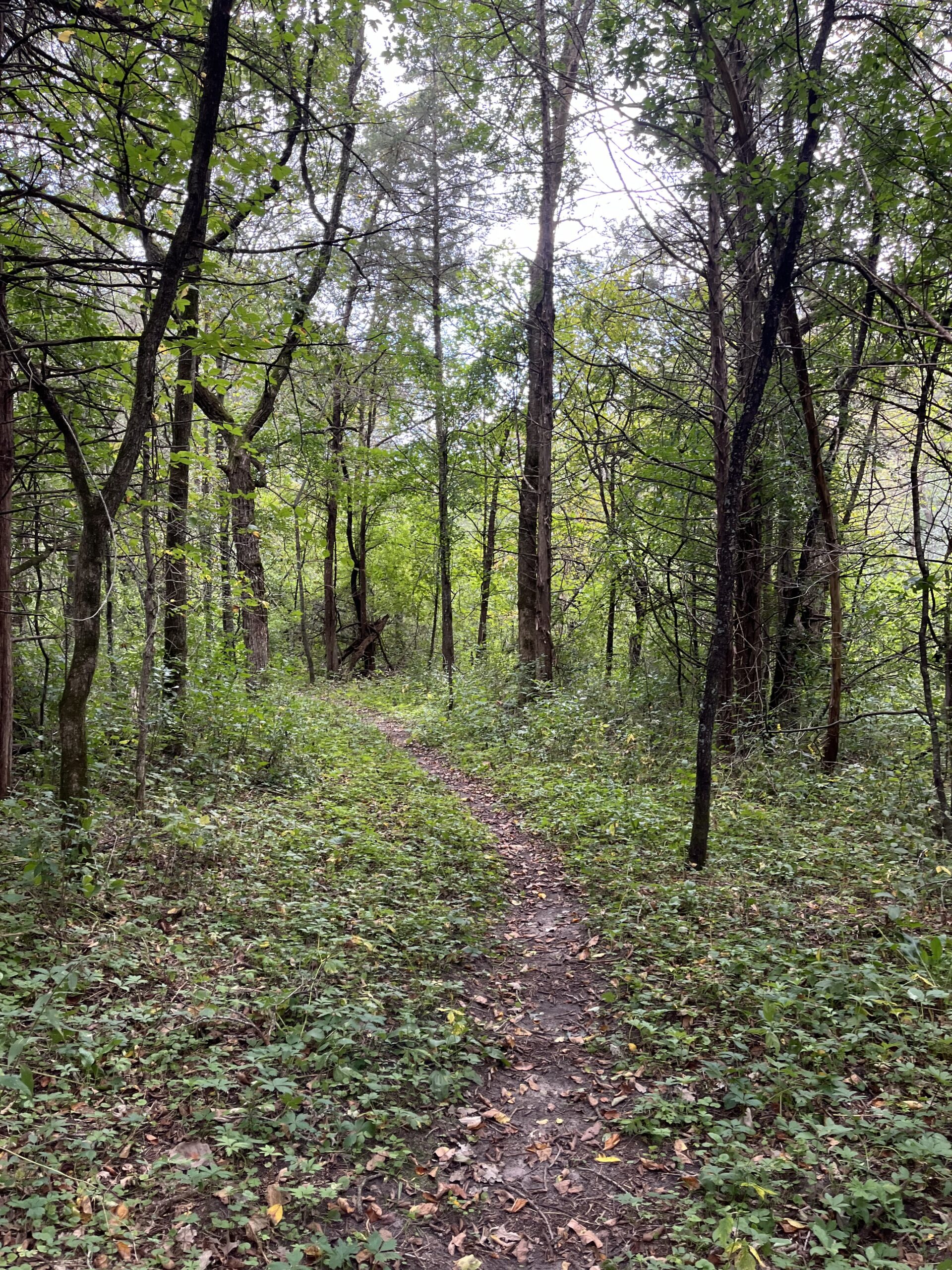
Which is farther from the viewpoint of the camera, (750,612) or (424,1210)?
(750,612)

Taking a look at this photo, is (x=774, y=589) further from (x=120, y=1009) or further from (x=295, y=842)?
(x=120, y=1009)

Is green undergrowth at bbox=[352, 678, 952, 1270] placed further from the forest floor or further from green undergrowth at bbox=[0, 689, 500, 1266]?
green undergrowth at bbox=[0, 689, 500, 1266]

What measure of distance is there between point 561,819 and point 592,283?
10049mm

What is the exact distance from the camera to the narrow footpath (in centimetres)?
302

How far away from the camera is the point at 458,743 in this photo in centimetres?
1199

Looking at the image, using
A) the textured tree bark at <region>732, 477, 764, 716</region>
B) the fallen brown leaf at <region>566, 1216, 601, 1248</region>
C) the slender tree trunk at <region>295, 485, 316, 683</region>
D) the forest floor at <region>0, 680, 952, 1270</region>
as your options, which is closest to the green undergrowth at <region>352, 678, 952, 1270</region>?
the forest floor at <region>0, 680, 952, 1270</region>

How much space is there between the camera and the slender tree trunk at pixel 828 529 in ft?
24.5

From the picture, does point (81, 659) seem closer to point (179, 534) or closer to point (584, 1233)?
point (179, 534)

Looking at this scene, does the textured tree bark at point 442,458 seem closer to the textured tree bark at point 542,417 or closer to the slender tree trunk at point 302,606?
the textured tree bark at point 542,417

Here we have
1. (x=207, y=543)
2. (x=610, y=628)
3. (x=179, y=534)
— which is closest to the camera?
(x=179, y=534)

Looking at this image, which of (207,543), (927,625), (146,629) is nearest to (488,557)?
(207,543)

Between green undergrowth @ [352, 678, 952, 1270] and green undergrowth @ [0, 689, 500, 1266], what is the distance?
3.94 ft

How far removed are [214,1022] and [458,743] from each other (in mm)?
8232

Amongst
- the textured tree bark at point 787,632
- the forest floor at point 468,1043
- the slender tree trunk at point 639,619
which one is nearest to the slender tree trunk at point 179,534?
the forest floor at point 468,1043
